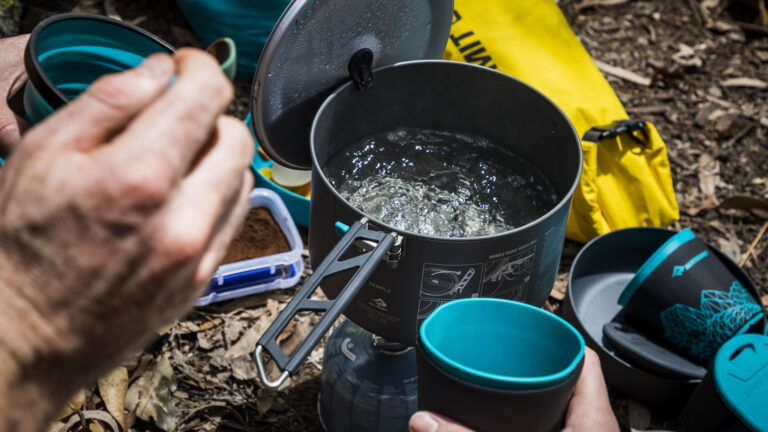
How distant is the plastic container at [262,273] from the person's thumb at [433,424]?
3.99 ft

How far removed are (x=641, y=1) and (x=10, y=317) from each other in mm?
3689

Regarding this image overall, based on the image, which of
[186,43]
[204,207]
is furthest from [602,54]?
[204,207]

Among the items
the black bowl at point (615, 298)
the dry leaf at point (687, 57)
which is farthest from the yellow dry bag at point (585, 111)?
the dry leaf at point (687, 57)

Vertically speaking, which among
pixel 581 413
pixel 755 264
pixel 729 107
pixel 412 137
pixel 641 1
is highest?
pixel 412 137

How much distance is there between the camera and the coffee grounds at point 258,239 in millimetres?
2139

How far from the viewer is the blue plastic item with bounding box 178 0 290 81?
2562 millimetres

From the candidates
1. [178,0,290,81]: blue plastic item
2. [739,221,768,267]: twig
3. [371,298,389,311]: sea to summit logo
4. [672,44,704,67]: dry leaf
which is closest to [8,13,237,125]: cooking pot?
[371,298,389,311]: sea to summit logo

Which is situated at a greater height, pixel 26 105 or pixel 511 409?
pixel 26 105

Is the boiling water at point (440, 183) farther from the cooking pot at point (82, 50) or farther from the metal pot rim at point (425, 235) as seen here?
the cooking pot at point (82, 50)

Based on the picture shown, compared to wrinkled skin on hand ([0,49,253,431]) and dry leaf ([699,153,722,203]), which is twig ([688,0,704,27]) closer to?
dry leaf ([699,153,722,203])

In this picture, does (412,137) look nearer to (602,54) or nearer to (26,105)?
(26,105)

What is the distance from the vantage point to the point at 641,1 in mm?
3580

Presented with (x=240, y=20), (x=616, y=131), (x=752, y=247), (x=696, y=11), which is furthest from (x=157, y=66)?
(x=696, y=11)

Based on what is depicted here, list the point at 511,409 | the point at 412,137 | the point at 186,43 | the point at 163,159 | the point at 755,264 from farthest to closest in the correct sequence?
the point at 186,43
the point at 755,264
the point at 412,137
the point at 511,409
the point at 163,159
